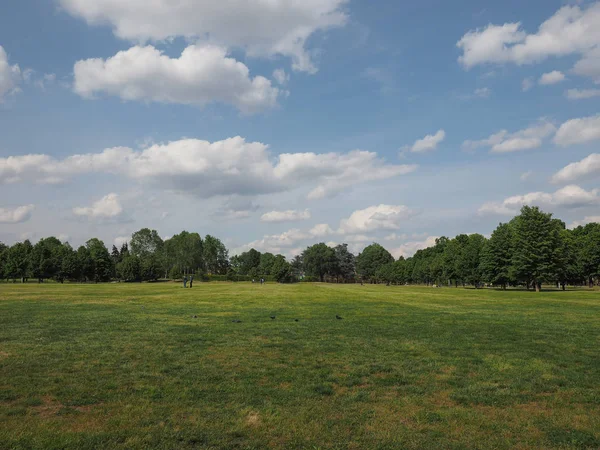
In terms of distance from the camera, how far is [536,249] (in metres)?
77.8

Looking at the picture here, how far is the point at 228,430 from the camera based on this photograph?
790cm

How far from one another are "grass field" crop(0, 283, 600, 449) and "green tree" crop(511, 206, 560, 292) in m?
65.4

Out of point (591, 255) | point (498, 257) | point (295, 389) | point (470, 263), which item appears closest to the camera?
point (295, 389)

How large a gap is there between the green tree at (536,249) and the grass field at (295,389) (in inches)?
2577

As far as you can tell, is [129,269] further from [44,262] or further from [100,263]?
[44,262]

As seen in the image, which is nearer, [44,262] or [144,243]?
[44,262]

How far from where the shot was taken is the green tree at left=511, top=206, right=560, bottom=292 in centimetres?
7744

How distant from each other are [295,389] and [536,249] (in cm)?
8188

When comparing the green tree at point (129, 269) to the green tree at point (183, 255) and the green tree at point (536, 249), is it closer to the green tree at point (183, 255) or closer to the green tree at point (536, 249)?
the green tree at point (183, 255)

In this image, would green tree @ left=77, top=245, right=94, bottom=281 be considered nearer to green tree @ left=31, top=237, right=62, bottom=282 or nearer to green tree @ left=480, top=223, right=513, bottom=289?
green tree @ left=31, top=237, right=62, bottom=282

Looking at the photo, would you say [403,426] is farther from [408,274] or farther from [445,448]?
[408,274]

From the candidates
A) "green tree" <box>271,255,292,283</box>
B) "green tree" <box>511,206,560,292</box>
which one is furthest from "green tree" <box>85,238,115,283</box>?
"green tree" <box>511,206,560,292</box>

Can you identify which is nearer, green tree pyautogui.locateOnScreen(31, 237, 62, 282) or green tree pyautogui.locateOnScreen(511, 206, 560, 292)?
green tree pyautogui.locateOnScreen(511, 206, 560, 292)

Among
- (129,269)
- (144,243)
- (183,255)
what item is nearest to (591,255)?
(129,269)
